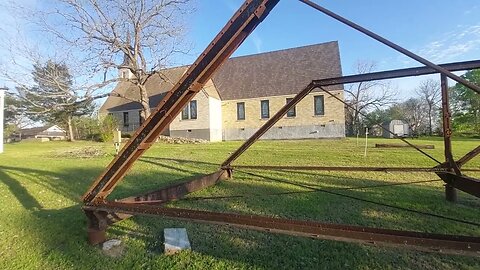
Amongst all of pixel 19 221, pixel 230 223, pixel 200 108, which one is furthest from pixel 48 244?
pixel 200 108

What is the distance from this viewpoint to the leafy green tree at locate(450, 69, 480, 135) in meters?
36.9

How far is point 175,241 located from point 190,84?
6.30ft

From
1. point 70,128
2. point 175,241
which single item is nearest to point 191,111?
point 70,128

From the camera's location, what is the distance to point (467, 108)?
40.3 meters

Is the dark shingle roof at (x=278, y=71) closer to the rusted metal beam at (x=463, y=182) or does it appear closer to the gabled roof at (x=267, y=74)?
the gabled roof at (x=267, y=74)

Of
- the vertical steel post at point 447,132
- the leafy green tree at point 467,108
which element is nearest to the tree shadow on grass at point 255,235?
the vertical steel post at point 447,132

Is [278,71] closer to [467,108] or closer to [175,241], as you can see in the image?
[175,241]

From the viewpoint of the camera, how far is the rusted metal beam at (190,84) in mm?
2941

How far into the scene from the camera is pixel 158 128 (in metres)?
3.30

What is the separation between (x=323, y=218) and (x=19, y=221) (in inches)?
188

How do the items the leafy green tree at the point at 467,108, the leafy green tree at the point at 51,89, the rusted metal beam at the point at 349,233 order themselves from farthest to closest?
1. the leafy green tree at the point at 467,108
2. the leafy green tree at the point at 51,89
3. the rusted metal beam at the point at 349,233

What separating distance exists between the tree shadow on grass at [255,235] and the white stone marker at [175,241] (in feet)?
0.39

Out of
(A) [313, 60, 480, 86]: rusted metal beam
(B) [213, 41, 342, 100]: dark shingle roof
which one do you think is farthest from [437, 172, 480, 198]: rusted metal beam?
(B) [213, 41, 342, 100]: dark shingle roof

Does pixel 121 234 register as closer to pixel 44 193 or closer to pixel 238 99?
pixel 44 193
